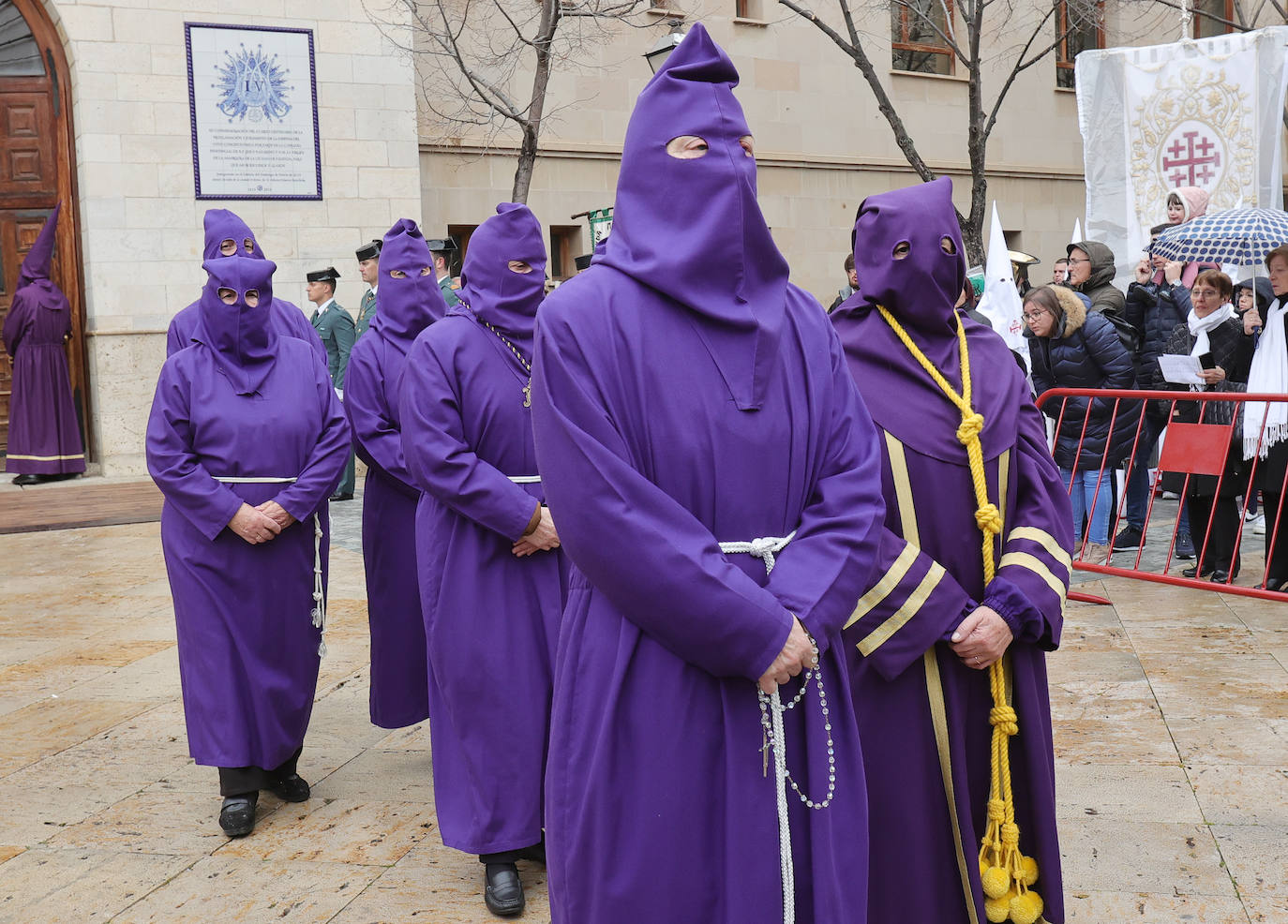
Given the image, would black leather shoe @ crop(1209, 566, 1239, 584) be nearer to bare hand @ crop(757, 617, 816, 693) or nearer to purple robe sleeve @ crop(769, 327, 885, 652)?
purple robe sleeve @ crop(769, 327, 885, 652)

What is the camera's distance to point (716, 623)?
7.70ft

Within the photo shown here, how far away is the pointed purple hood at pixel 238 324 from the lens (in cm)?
484

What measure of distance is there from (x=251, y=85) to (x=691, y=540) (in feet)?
44.5

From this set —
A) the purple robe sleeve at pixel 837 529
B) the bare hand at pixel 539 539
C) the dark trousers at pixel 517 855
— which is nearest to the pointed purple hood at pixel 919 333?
the purple robe sleeve at pixel 837 529

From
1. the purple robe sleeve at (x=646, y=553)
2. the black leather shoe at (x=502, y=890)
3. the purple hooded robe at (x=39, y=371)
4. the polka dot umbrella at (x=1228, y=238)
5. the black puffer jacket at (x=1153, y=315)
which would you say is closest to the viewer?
the purple robe sleeve at (x=646, y=553)

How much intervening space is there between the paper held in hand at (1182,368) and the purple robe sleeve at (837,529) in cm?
688

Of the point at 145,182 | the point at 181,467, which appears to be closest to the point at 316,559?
the point at 181,467

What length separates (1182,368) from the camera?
8906mm

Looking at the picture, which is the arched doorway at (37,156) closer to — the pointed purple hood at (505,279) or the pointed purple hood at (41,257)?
the pointed purple hood at (41,257)

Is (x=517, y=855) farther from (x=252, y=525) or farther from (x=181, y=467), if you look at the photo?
(x=181, y=467)

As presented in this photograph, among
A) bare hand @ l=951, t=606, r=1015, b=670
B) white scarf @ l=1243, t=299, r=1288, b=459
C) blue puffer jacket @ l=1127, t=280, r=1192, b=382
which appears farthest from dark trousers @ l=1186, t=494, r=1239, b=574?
bare hand @ l=951, t=606, r=1015, b=670

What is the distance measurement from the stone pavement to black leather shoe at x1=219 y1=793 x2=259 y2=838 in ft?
0.16

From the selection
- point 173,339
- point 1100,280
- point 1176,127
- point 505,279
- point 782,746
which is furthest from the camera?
point 1176,127

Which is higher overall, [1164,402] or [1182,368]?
[1182,368]
